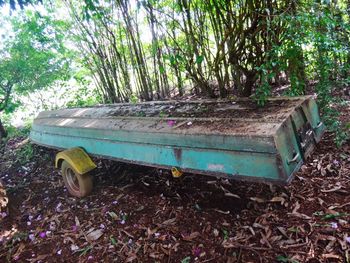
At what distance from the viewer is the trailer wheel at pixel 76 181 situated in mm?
3535

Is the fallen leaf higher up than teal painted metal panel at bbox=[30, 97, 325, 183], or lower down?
lower down

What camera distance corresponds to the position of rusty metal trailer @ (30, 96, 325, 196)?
2.02 meters

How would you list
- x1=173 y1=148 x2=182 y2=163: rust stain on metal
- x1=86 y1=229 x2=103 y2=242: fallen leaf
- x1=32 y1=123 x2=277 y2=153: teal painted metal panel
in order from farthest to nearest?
x1=86 y1=229 x2=103 y2=242: fallen leaf → x1=173 y1=148 x2=182 y2=163: rust stain on metal → x1=32 y1=123 x2=277 y2=153: teal painted metal panel

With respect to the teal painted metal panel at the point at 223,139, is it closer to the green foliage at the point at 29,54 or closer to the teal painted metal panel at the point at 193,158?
the teal painted metal panel at the point at 193,158

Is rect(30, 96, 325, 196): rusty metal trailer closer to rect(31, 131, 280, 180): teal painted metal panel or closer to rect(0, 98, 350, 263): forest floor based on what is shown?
rect(31, 131, 280, 180): teal painted metal panel

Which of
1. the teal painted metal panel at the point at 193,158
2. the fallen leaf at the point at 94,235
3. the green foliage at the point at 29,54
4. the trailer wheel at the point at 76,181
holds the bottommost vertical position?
the fallen leaf at the point at 94,235

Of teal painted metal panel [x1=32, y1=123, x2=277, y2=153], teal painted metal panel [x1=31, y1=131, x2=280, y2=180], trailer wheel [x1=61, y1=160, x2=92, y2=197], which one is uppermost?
teal painted metal panel [x1=32, y1=123, x2=277, y2=153]

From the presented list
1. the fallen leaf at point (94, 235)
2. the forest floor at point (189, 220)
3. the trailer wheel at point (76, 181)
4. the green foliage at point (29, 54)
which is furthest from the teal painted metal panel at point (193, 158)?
the green foliage at point (29, 54)

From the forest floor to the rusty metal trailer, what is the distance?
1.55 ft

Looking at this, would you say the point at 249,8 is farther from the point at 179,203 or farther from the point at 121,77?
the point at 121,77

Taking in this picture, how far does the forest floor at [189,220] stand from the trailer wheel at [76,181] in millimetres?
101

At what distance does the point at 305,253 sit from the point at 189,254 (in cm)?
88

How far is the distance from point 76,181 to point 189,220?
6.01 feet

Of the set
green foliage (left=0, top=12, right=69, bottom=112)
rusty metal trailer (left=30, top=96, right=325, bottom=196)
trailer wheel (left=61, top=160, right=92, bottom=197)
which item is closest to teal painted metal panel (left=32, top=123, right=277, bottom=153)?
rusty metal trailer (left=30, top=96, right=325, bottom=196)
